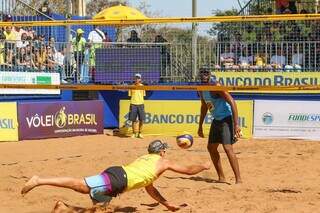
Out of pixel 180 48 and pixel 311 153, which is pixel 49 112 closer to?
pixel 180 48

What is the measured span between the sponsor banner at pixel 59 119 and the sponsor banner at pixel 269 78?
3356 mm

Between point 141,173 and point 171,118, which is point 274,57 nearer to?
point 171,118

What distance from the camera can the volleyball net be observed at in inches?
671

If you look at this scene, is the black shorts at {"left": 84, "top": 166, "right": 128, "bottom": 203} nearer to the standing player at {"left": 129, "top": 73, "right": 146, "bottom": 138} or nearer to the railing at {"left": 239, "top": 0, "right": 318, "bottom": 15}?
the standing player at {"left": 129, "top": 73, "right": 146, "bottom": 138}

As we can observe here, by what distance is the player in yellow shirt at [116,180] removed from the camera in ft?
23.9

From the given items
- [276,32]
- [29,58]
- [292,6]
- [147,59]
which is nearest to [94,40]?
[147,59]

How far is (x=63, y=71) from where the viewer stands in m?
18.2

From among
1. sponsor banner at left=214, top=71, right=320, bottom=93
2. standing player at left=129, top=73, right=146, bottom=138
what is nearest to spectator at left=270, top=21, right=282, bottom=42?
sponsor banner at left=214, top=71, right=320, bottom=93

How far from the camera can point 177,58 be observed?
717 inches

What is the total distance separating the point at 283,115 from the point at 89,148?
4.96m

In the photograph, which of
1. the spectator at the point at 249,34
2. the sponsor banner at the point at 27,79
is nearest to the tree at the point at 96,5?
the spectator at the point at 249,34

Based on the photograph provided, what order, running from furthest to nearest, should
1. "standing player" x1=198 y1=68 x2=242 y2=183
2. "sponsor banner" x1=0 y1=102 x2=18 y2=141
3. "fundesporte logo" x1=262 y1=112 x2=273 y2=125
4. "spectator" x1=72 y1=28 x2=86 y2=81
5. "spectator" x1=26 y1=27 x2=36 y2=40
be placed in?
"spectator" x1=72 y1=28 x2=86 y2=81
"spectator" x1=26 y1=27 x2=36 y2=40
"fundesporte logo" x1=262 y1=112 x2=273 y2=125
"sponsor banner" x1=0 y1=102 x2=18 y2=141
"standing player" x1=198 y1=68 x2=242 y2=183

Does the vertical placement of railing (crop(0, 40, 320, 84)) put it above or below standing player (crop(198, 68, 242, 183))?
above

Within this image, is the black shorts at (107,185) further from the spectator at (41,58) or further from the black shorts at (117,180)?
the spectator at (41,58)
